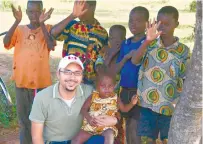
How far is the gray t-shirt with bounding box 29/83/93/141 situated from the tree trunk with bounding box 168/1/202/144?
2.72ft

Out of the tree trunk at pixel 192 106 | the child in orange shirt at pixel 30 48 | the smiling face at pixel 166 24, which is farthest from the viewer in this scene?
the child in orange shirt at pixel 30 48

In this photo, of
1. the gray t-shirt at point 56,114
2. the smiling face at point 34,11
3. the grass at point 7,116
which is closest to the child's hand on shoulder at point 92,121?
the gray t-shirt at point 56,114

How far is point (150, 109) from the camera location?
3.67 meters

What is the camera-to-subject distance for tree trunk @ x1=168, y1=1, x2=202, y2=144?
260 cm

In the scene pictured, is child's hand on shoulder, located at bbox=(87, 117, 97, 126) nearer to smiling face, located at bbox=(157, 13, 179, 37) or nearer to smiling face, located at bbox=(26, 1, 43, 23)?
smiling face, located at bbox=(157, 13, 179, 37)

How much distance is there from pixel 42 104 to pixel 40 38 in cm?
94

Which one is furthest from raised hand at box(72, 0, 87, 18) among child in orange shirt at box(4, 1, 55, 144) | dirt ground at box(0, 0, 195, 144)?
dirt ground at box(0, 0, 195, 144)

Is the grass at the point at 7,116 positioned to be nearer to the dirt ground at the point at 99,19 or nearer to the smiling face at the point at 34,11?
the dirt ground at the point at 99,19

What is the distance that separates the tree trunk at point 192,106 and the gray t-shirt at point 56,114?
0.83 metres

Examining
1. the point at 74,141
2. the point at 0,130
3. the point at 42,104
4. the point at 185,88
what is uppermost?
the point at 185,88

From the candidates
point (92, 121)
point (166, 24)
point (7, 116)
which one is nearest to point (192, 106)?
point (92, 121)

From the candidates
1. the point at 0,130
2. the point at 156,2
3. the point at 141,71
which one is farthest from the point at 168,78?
the point at 156,2

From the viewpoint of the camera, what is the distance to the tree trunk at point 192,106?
2.60m

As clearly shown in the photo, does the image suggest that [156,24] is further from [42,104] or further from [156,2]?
[156,2]
